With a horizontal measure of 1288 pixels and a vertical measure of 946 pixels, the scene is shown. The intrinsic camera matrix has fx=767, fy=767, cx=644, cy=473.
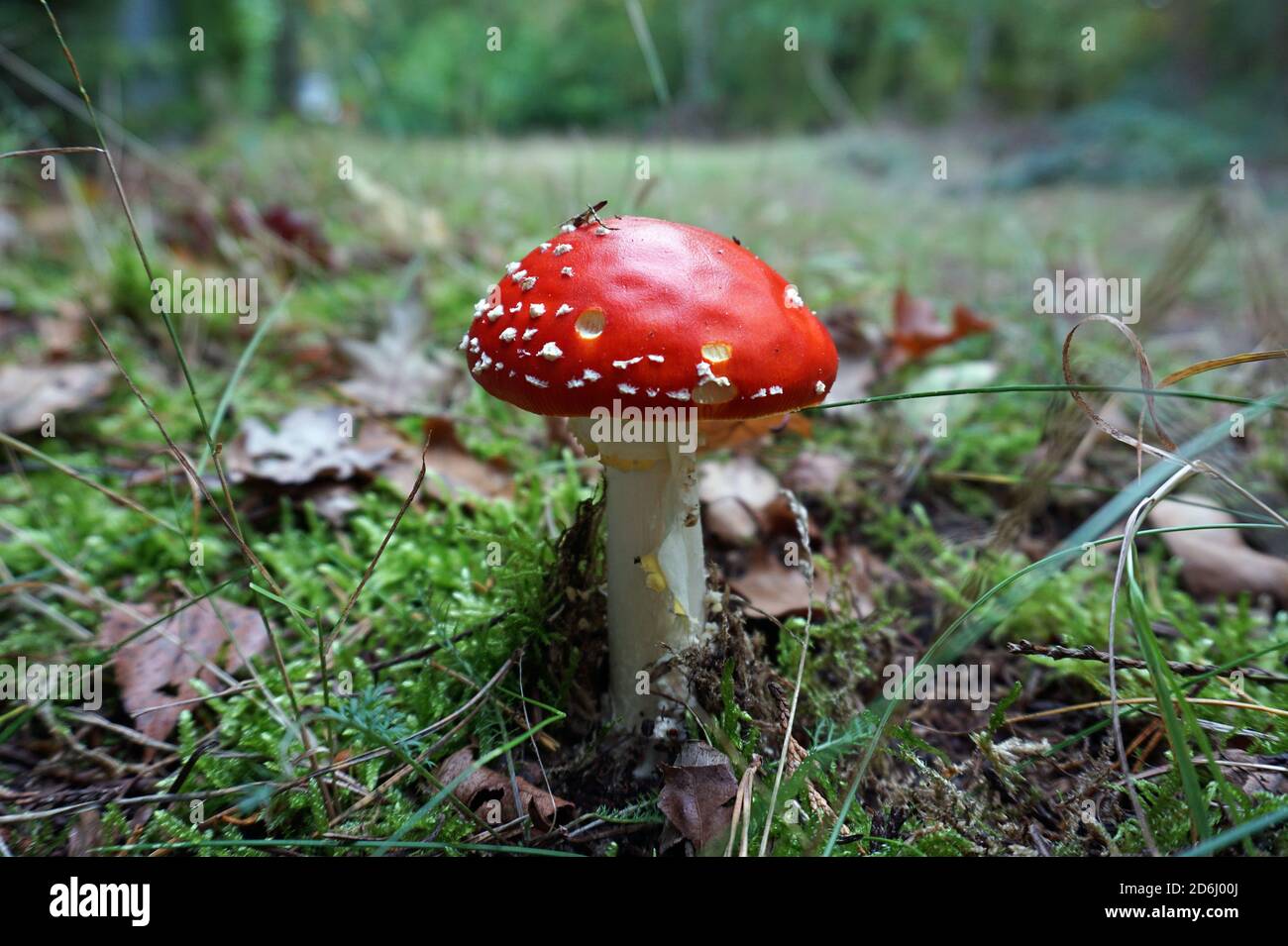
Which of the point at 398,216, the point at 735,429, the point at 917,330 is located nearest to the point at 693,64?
the point at 398,216

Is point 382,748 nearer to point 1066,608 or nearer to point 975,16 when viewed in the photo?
point 1066,608

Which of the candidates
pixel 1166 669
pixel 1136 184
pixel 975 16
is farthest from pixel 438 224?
pixel 975 16

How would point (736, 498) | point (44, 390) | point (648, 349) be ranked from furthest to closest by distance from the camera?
1. point (44, 390)
2. point (736, 498)
3. point (648, 349)

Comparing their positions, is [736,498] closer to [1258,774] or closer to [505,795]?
[505,795]

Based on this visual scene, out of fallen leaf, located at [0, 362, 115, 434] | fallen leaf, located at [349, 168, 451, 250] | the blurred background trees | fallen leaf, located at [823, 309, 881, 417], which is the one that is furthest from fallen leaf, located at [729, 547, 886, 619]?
fallen leaf, located at [349, 168, 451, 250]

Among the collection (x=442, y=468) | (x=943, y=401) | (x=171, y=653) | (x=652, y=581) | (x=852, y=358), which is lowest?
(x=171, y=653)

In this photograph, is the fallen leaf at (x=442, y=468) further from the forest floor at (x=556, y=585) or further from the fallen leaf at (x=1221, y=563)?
the fallen leaf at (x=1221, y=563)
